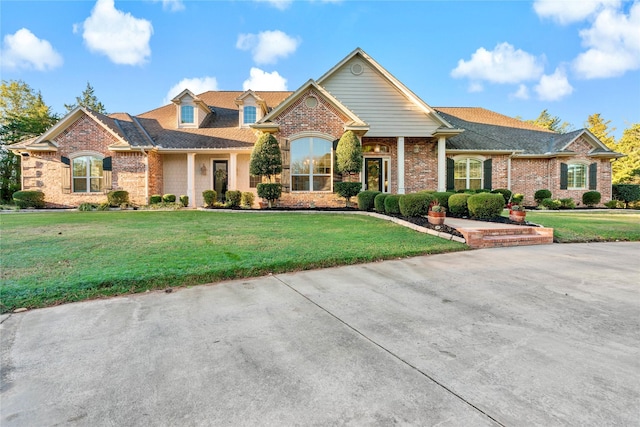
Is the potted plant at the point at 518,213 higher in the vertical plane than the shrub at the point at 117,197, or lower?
lower

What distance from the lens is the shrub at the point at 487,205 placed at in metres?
8.82

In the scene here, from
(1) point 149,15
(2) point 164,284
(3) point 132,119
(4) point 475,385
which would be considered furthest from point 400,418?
(3) point 132,119

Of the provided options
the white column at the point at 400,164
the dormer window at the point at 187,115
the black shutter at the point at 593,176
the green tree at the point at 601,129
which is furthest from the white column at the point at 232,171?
the green tree at the point at 601,129

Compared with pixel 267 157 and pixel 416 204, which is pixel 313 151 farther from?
pixel 416 204

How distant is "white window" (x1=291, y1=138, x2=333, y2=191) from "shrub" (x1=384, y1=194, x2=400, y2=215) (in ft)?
11.6

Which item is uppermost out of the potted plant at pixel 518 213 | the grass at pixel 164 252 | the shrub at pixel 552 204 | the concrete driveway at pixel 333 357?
the shrub at pixel 552 204

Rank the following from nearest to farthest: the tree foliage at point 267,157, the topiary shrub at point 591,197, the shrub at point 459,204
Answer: the shrub at point 459,204
the tree foliage at point 267,157
the topiary shrub at point 591,197

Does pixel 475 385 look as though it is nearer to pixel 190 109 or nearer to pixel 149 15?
pixel 149 15

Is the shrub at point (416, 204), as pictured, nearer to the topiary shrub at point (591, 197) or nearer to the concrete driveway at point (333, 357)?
the concrete driveway at point (333, 357)

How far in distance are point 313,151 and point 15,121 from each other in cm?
2561

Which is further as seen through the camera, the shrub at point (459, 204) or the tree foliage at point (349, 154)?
the tree foliage at point (349, 154)

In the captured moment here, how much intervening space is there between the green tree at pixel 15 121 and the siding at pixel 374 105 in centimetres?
1976

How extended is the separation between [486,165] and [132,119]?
19.2m

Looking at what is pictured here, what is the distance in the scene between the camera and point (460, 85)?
84.2 feet
